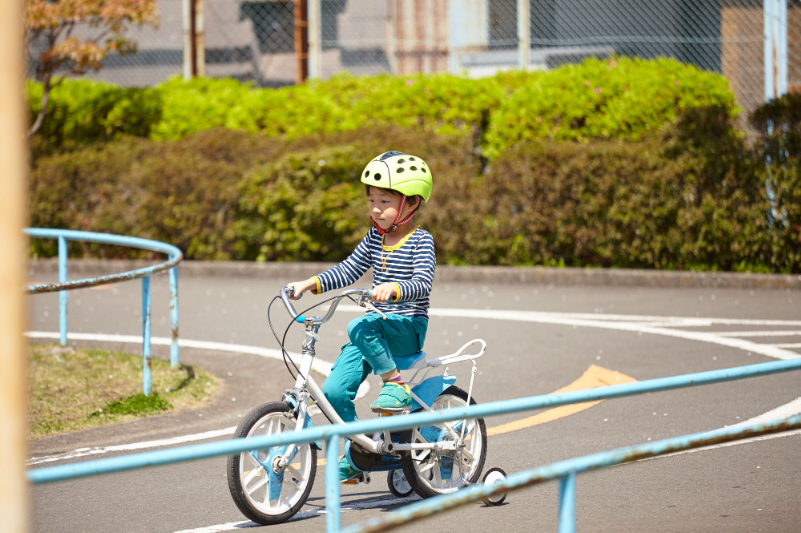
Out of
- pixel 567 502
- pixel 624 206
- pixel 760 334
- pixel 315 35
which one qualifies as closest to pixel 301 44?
pixel 315 35

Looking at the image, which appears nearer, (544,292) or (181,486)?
(181,486)

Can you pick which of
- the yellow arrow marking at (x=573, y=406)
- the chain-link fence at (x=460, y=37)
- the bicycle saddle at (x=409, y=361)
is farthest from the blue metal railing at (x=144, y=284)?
the chain-link fence at (x=460, y=37)

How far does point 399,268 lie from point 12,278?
292 centimetres

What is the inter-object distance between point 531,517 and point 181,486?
183 cm

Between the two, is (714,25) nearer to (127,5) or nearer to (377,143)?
(377,143)

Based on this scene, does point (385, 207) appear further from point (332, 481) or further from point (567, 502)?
point (567, 502)

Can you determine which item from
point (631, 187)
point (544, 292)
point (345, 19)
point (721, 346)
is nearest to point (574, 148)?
point (631, 187)

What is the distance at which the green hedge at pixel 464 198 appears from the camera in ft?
36.3

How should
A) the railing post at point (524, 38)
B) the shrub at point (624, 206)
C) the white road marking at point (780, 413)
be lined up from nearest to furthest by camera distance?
the white road marking at point (780, 413), the shrub at point (624, 206), the railing post at point (524, 38)

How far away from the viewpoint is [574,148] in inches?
469

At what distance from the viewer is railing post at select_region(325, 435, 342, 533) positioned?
2.74 meters

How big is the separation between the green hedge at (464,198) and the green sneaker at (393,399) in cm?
775

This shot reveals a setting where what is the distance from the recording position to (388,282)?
420 centimetres

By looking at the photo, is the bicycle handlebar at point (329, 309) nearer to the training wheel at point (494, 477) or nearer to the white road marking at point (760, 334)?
the training wheel at point (494, 477)
